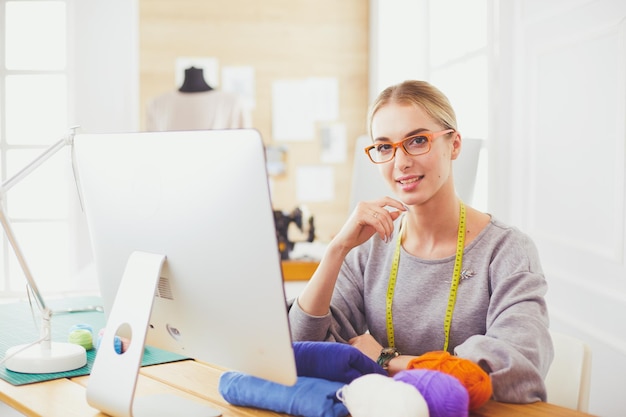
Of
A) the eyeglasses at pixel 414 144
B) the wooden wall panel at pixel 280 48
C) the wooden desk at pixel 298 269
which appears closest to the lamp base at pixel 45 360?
the eyeglasses at pixel 414 144

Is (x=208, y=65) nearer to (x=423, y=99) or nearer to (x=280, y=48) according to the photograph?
(x=280, y=48)

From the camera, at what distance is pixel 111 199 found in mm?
1293

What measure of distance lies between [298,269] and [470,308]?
174 centimetres

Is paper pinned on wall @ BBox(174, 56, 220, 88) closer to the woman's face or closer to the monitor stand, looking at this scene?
the woman's face

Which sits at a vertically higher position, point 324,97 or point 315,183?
point 324,97

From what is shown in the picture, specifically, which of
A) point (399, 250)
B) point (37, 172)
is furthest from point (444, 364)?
point (37, 172)

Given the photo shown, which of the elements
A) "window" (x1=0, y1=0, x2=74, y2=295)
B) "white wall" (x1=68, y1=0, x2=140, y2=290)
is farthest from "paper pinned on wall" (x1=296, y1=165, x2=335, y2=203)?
"window" (x1=0, y1=0, x2=74, y2=295)

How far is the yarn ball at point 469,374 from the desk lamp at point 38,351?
28.8 inches

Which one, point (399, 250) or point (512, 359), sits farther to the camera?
point (399, 250)

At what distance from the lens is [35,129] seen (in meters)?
4.16

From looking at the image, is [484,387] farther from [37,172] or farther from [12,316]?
[37,172]

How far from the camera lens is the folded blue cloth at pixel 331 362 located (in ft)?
4.11

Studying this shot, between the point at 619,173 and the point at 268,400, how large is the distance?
42.6 inches

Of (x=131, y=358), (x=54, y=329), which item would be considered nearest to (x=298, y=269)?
(x=54, y=329)
